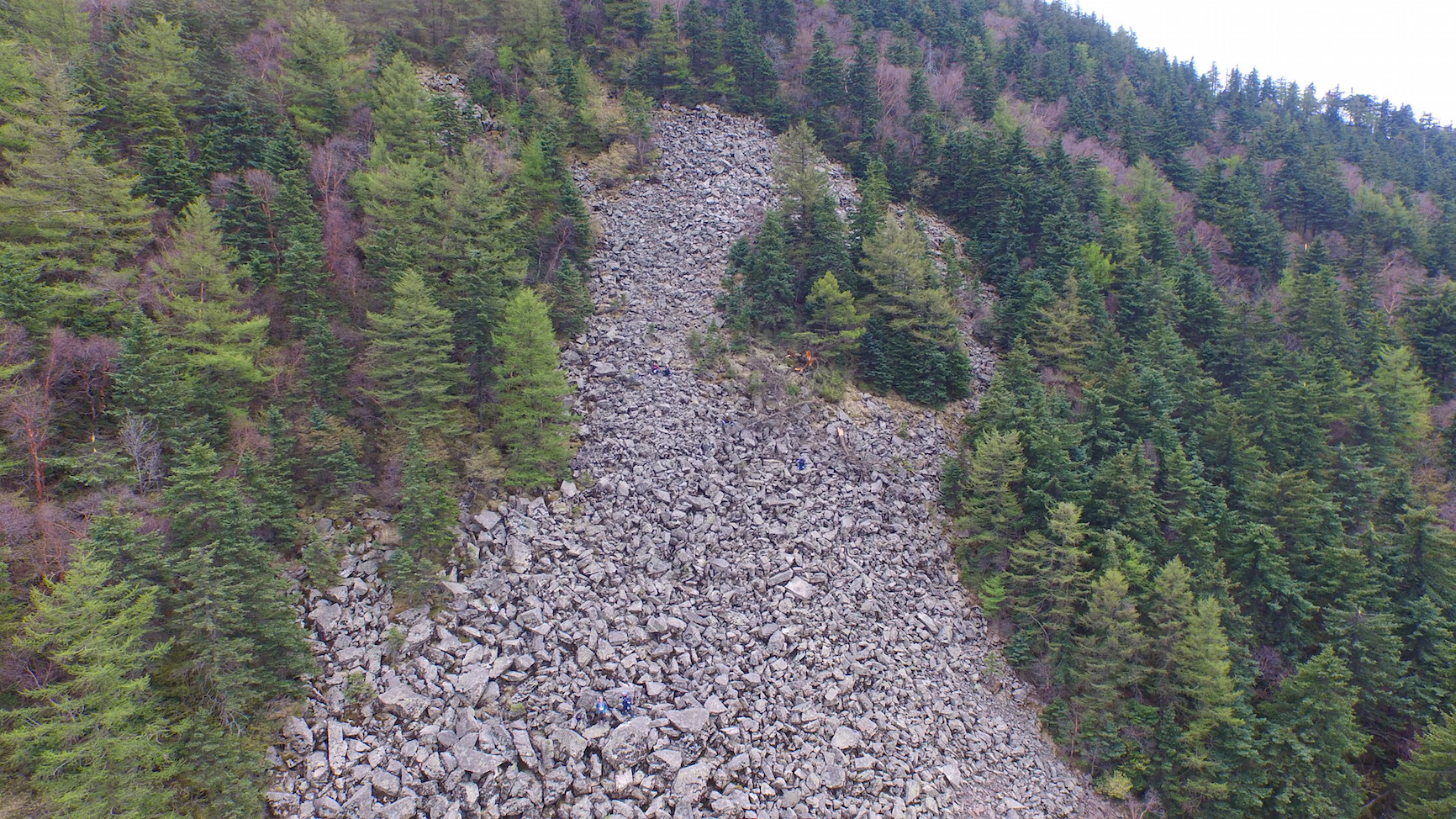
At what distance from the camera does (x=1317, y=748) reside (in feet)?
73.5

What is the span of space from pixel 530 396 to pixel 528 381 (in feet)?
2.33

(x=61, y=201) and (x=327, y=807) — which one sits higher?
(x=61, y=201)

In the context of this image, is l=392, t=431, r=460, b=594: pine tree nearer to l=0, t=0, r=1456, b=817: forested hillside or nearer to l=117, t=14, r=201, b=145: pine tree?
l=0, t=0, r=1456, b=817: forested hillside

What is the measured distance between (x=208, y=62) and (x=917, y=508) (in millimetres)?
43596

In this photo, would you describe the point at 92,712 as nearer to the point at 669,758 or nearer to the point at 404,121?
the point at 669,758

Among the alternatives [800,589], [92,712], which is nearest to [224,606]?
[92,712]

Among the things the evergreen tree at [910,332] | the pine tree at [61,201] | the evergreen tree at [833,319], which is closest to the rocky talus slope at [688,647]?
the evergreen tree at [910,332]

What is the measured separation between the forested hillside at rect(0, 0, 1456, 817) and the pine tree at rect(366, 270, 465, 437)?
223 millimetres

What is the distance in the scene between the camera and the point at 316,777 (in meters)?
18.0

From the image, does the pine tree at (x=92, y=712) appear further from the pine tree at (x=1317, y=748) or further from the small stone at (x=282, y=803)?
the pine tree at (x=1317, y=748)

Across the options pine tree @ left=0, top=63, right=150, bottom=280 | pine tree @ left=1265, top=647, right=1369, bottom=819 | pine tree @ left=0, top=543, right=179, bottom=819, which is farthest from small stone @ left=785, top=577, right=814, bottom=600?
pine tree @ left=0, top=63, right=150, bottom=280

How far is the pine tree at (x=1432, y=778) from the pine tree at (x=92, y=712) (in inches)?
1394

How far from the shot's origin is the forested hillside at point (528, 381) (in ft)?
60.4

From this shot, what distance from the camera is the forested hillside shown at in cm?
1842
